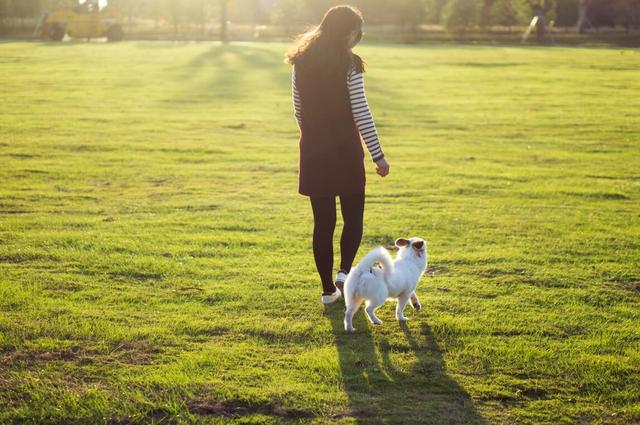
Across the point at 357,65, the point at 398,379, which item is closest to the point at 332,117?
the point at 357,65

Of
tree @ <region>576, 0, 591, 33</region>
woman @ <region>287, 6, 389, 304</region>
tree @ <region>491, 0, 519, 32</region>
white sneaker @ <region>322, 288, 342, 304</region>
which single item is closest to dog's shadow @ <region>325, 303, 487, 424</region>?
white sneaker @ <region>322, 288, 342, 304</region>

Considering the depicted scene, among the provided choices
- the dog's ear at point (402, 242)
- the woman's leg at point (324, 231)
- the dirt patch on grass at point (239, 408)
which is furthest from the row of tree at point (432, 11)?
the dirt patch on grass at point (239, 408)

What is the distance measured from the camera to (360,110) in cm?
620

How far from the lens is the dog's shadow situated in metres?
4.82

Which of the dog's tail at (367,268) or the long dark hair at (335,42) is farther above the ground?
the long dark hair at (335,42)

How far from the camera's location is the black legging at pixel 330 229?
6527mm

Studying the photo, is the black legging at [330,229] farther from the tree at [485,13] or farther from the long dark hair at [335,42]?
the tree at [485,13]

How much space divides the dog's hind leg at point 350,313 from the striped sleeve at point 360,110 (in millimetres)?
1162

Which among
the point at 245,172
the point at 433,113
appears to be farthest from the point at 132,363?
the point at 433,113

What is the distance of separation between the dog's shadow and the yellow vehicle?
5871cm

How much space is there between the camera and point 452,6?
7488 centimetres

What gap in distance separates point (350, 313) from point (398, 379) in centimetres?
85

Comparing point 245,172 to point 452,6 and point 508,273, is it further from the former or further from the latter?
point 452,6

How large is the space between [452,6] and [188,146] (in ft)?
208
